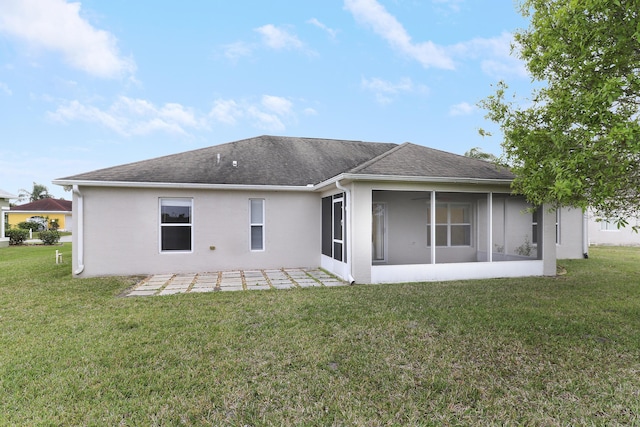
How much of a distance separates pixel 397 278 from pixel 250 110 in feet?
51.0

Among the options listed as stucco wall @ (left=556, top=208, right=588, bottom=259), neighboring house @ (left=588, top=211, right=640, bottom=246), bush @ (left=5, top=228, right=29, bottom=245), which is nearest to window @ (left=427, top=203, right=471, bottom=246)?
stucco wall @ (left=556, top=208, right=588, bottom=259)

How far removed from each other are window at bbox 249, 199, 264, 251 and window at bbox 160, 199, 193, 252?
1869 mm

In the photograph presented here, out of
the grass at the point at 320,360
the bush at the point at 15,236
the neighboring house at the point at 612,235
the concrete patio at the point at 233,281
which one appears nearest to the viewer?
the grass at the point at 320,360

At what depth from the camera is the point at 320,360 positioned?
3895 millimetres

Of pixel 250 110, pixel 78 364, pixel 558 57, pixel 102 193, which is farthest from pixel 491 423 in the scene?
pixel 250 110

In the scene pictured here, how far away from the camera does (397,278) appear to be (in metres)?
8.59

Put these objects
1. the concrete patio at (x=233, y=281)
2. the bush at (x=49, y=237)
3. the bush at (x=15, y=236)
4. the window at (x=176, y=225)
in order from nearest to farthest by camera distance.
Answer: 1. the concrete patio at (x=233, y=281)
2. the window at (x=176, y=225)
3. the bush at (x=15, y=236)
4. the bush at (x=49, y=237)

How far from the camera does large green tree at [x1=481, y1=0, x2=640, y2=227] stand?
4227 millimetres

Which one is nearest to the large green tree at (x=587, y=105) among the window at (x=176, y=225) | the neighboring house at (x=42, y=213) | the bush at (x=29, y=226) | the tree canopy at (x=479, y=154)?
the window at (x=176, y=225)

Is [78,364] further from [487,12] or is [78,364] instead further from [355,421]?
[487,12]

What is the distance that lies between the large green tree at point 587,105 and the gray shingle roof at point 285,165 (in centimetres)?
325

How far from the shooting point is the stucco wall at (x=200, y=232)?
30.9 feet

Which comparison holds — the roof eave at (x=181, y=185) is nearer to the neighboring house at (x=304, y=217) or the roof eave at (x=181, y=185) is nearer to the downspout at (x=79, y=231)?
the neighboring house at (x=304, y=217)

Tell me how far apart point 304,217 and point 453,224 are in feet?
18.5
